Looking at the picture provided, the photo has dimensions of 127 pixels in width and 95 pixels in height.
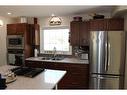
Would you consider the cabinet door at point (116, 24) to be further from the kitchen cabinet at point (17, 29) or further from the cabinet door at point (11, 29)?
the cabinet door at point (11, 29)

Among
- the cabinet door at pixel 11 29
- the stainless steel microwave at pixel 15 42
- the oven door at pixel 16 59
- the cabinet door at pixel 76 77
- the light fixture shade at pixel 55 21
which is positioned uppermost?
the light fixture shade at pixel 55 21

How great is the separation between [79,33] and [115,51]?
1214 mm

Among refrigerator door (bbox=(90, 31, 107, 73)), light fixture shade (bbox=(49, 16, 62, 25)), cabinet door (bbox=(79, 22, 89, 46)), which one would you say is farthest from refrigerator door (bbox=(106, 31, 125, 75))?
light fixture shade (bbox=(49, 16, 62, 25))

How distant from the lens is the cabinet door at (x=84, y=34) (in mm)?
3871

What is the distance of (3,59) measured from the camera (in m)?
5.08

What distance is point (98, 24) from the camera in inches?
136

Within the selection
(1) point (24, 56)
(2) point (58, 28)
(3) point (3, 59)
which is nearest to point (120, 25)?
(2) point (58, 28)

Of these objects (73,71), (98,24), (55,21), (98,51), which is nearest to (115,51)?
(98,51)

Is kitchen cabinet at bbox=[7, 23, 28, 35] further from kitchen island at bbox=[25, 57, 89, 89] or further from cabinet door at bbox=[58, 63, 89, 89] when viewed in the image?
cabinet door at bbox=[58, 63, 89, 89]

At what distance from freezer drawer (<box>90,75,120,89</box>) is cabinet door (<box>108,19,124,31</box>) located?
115 cm

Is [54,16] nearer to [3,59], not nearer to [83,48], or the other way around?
[83,48]

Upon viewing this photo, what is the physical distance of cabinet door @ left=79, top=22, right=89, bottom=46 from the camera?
3.87 meters

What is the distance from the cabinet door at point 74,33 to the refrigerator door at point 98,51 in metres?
0.77

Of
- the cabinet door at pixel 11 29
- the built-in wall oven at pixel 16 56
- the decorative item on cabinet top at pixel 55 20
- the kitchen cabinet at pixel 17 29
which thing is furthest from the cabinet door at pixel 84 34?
the cabinet door at pixel 11 29
